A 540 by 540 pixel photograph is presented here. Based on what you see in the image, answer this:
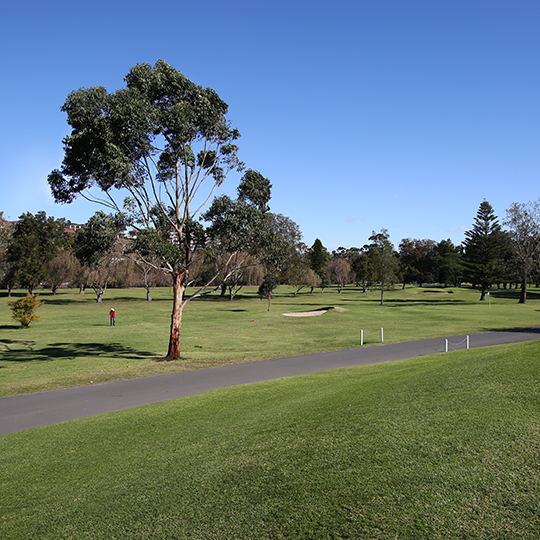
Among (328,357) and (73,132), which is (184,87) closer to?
(73,132)

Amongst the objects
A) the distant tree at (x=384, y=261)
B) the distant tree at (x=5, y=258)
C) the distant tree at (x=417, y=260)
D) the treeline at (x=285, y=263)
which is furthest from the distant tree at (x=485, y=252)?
the distant tree at (x=5, y=258)

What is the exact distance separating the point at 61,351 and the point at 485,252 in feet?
220

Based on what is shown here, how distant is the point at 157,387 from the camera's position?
546 inches

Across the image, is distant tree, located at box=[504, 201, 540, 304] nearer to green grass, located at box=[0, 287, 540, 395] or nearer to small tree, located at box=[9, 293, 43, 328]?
green grass, located at box=[0, 287, 540, 395]

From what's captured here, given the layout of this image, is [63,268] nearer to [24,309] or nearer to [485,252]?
[24,309]

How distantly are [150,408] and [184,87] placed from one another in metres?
14.5

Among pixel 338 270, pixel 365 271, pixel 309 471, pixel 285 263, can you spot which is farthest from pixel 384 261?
pixel 309 471

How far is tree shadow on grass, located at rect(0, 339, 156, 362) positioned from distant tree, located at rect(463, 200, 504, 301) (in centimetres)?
5767

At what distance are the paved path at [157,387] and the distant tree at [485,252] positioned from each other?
52568 mm

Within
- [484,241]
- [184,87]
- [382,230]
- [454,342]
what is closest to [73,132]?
[184,87]

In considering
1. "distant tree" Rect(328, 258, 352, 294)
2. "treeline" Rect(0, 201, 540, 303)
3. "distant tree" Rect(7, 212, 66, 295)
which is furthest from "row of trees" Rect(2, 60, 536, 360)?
"distant tree" Rect(328, 258, 352, 294)

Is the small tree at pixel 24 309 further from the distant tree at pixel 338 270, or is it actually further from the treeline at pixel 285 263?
the distant tree at pixel 338 270

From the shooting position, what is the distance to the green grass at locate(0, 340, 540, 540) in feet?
14.1

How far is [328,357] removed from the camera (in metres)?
19.6
